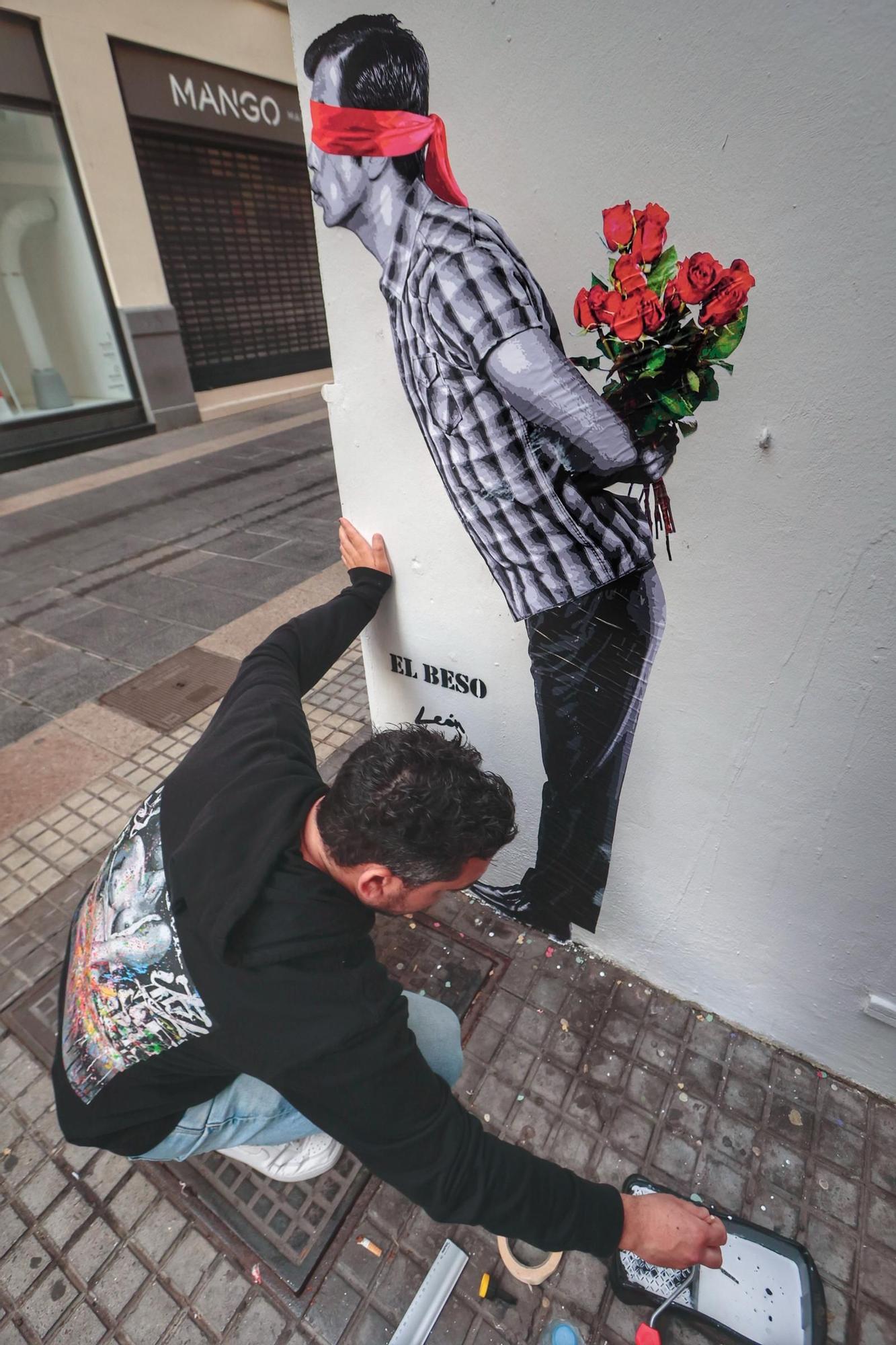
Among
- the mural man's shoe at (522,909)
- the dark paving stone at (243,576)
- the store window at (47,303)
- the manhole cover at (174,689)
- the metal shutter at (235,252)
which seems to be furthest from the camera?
the metal shutter at (235,252)

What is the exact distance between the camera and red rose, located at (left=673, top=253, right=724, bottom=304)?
4.54 feet

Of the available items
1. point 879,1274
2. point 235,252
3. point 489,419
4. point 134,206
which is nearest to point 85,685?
point 489,419

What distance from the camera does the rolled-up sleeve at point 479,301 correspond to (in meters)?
1.62

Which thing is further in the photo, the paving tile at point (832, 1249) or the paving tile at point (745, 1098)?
the paving tile at point (745, 1098)

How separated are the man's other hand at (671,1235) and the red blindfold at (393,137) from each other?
7.62 feet

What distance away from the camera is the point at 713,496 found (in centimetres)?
162

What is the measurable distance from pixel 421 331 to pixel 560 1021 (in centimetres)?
226

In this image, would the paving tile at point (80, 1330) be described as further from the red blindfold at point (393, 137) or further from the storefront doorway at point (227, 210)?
the storefront doorway at point (227, 210)

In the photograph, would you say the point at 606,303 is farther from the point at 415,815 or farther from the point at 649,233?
the point at 415,815

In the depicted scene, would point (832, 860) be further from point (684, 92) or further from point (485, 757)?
point (684, 92)

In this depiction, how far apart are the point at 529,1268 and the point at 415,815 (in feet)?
4.63

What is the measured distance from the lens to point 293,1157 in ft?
6.68

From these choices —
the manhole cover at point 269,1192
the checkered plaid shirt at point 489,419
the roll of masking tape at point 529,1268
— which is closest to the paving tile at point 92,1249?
the manhole cover at point 269,1192

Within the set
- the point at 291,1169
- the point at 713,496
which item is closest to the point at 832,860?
the point at 713,496
